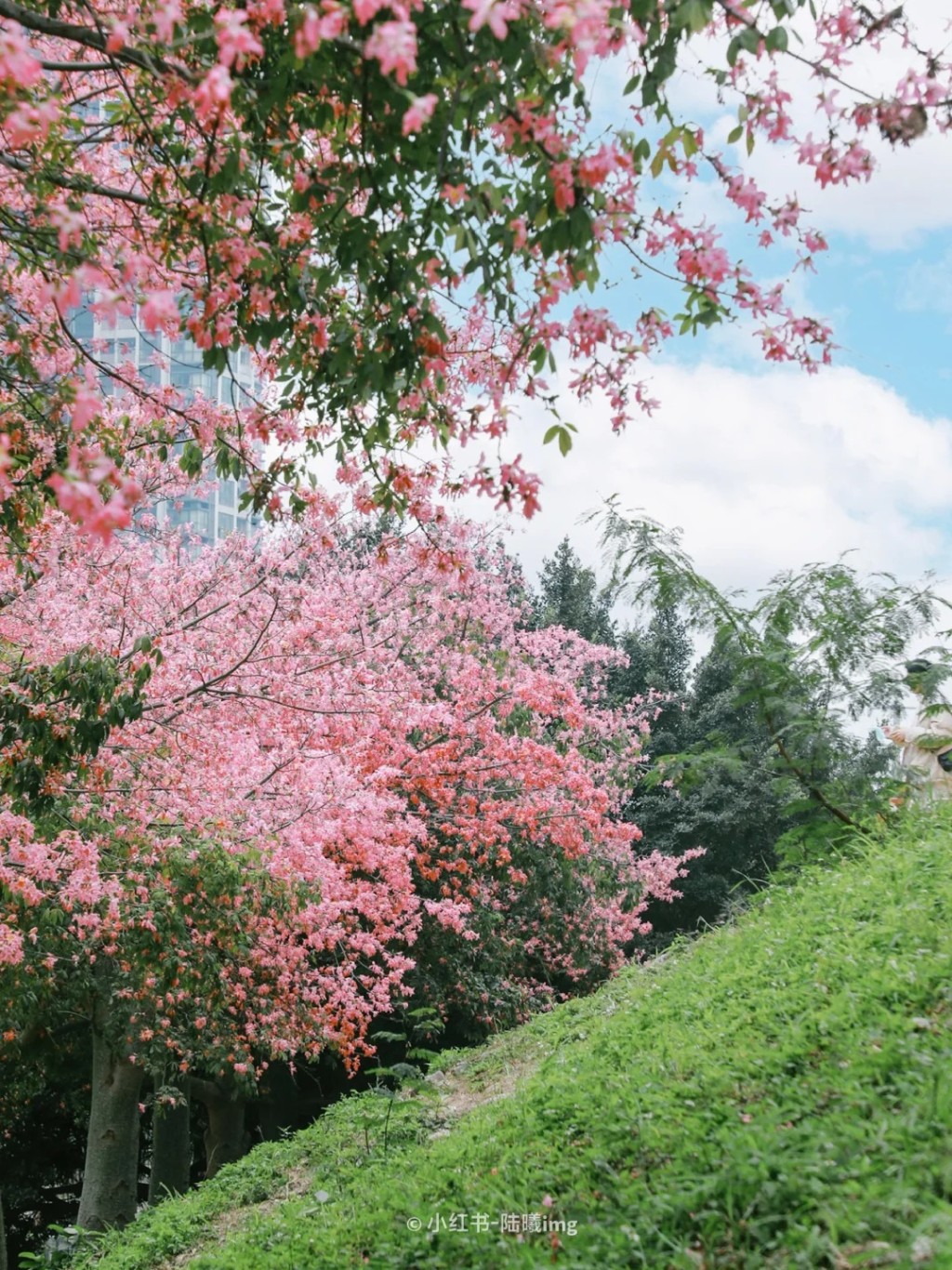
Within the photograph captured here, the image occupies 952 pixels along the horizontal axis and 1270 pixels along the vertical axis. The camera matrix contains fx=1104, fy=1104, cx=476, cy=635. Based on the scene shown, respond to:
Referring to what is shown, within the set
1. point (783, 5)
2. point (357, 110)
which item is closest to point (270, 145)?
point (357, 110)

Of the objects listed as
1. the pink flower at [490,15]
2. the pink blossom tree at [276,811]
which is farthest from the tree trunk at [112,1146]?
the pink flower at [490,15]

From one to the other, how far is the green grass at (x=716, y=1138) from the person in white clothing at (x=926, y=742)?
1040mm

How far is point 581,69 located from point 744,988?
4.99 metres

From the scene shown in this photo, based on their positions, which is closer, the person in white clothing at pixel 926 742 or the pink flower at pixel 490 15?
the pink flower at pixel 490 15

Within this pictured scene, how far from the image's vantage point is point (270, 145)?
14.3 ft

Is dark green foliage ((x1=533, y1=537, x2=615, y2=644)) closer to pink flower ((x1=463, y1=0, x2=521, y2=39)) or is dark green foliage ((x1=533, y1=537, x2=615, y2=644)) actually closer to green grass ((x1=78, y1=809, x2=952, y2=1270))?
green grass ((x1=78, y1=809, x2=952, y2=1270))

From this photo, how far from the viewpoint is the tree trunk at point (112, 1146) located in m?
11.9

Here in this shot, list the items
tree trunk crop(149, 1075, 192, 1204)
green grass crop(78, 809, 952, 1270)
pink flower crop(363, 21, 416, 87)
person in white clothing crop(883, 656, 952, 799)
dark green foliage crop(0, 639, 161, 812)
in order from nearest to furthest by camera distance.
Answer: pink flower crop(363, 21, 416, 87) → green grass crop(78, 809, 952, 1270) → dark green foliage crop(0, 639, 161, 812) → person in white clothing crop(883, 656, 952, 799) → tree trunk crop(149, 1075, 192, 1204)

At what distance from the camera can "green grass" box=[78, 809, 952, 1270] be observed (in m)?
3.69

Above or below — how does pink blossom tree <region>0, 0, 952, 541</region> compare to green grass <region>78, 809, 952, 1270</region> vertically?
above

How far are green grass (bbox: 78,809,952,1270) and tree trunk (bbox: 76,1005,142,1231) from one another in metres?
3.87

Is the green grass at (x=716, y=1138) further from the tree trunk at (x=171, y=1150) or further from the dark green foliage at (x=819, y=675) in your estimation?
the tree trunk at (x=171, y=1150)

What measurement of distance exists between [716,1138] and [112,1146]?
9926 millimetres

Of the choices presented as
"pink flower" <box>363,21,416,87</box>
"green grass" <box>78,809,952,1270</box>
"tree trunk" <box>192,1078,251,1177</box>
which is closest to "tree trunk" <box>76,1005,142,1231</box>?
"tree trunk" <box>192,1078,251,1177</box>
